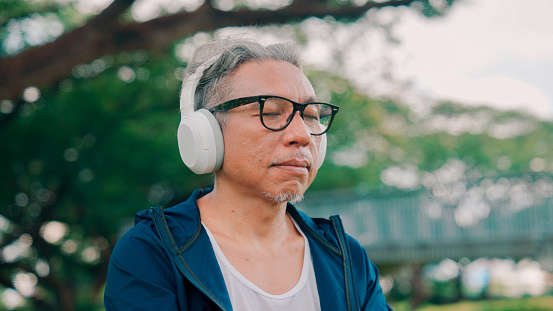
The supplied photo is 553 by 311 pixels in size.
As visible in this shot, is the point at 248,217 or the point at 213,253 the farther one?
the point at 248,217

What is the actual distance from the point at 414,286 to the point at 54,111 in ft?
52.6

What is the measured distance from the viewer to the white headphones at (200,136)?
169cm

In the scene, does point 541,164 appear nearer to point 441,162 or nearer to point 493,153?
point 493,153

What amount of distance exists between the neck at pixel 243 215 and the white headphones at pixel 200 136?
97 mm

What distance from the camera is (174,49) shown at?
14391mm

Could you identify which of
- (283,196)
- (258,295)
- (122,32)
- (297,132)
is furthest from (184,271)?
(122,32)

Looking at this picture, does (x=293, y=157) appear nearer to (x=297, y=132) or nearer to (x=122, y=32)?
(x=297, y=132)

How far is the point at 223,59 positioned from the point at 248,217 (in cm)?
46

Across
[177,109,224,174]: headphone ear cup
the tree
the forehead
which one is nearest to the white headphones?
[177,109,224,174]: headphone ear cup

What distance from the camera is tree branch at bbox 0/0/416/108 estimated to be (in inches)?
288

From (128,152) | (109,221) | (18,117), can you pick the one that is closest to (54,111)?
(18,117)

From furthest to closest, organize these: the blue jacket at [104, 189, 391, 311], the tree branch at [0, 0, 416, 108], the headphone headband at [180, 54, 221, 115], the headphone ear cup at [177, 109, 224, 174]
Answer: the tree branch at [0, 0, 416, 108]
the headphone headband at [180, 54, 221, 115]
the headphone ear cup at [177, 109, 224, 174]
the blue jacket at [104, 189, 391, 311]

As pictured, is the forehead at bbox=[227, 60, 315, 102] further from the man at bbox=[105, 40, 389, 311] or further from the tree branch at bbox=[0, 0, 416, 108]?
the tree branch at bbox=[0, 0, 416, 108]

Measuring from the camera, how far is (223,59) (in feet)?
5.76
